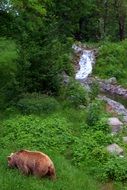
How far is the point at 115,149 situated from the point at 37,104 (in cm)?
505

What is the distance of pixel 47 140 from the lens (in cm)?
1526

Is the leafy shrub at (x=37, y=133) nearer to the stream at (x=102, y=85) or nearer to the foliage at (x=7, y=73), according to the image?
the foliage at (x=7, y=73)

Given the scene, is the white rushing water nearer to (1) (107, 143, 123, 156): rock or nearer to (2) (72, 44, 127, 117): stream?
(2) (72, 44, 127, 117): stream

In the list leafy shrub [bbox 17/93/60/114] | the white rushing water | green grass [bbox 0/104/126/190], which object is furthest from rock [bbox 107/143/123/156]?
the white rushing water

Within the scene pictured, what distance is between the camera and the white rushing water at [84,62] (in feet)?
116

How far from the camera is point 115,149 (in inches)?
576

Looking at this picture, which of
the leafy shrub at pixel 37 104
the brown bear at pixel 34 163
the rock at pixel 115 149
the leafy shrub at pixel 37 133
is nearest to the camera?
the brown bear at pixel 34 163

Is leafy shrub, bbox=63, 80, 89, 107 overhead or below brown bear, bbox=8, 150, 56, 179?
below

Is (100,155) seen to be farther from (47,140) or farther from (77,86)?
(77,86)

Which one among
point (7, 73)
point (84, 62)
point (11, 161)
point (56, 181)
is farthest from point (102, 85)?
point (56, 181)

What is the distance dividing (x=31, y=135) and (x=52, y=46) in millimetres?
6579

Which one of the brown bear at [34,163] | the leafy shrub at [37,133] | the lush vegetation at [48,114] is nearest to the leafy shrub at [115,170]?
the lush vegetation at [48,114]

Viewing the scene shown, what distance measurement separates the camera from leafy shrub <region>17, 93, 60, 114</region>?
18531mm

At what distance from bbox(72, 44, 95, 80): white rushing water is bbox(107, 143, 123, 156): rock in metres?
19.0
